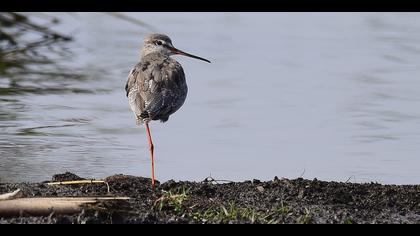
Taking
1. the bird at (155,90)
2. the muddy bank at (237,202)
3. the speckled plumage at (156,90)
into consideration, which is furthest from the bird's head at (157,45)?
the muddy bank at (237,202)

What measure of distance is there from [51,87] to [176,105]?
132 inches

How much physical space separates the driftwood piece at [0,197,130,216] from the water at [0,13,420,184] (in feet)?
7.65

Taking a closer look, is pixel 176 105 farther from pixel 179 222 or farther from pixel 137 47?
pixel 137 47

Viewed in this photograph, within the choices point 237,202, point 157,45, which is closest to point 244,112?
point 157,45

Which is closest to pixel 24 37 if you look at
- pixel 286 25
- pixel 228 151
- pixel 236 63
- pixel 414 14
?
pixel 236 63

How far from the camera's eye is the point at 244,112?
→ 1099 centimetres

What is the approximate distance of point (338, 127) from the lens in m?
10.6

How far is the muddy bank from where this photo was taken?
6.06 meters

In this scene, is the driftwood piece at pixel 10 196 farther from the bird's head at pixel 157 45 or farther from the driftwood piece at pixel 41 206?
the bird's head at pixel 157 45

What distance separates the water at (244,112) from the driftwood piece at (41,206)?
2.33 metres

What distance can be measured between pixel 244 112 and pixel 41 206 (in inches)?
205

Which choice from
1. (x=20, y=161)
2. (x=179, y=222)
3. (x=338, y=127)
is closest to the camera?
(x=179, y=222)

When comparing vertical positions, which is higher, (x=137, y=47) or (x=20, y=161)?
(x=137, y=47)
